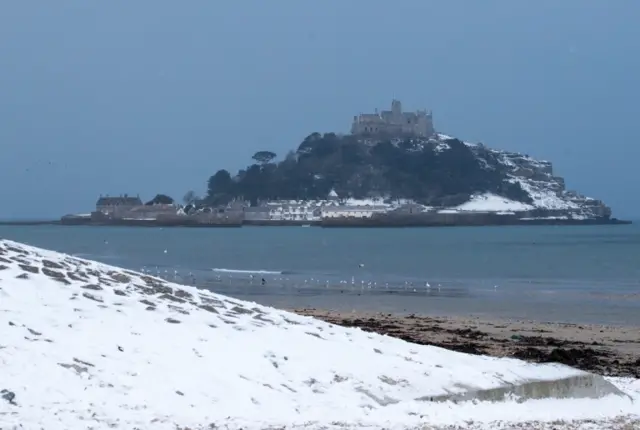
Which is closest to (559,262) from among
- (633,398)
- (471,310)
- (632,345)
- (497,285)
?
(497,285)

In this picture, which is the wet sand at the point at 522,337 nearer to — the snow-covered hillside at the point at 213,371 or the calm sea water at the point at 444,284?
the calm sea water at the point at 444,284

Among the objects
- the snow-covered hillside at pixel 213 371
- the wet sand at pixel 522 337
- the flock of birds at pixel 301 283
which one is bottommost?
the flock of birds at pixel 301 283

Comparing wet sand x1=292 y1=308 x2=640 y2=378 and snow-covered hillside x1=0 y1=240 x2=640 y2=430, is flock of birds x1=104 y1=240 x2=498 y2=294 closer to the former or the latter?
wet sand x1=292 y1=308 x2=640 y2=378

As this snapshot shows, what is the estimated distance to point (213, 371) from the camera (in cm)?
973

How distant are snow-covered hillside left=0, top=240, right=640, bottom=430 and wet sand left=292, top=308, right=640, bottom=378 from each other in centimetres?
501

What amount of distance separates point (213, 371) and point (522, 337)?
1380cm

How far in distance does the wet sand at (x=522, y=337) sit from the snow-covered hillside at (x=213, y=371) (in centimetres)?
501

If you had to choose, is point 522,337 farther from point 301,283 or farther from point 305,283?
point 301,283

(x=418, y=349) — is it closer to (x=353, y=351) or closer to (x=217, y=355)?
(x=353, y=351)

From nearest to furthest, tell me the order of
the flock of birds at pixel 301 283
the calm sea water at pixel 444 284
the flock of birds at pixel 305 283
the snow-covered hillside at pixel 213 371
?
1. the snow-covered hillside at pixel 213 371
2. the calm sea water at pixel 444 284
3. the flock of birds at pixel 305 283
4. the flock of birds at pixel 301 283

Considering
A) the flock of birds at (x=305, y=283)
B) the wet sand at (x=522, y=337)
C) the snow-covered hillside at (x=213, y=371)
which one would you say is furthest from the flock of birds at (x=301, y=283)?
the snow-covered hillside at (x=213, y=371)

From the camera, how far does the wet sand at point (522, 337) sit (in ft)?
57.2

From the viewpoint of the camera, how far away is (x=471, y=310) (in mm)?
33188

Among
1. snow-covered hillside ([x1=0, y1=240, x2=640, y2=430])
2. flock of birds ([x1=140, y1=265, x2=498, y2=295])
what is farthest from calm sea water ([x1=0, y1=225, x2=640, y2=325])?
snow-covered hillside ([x1=0, y1=240, x2=640, y2=430])
